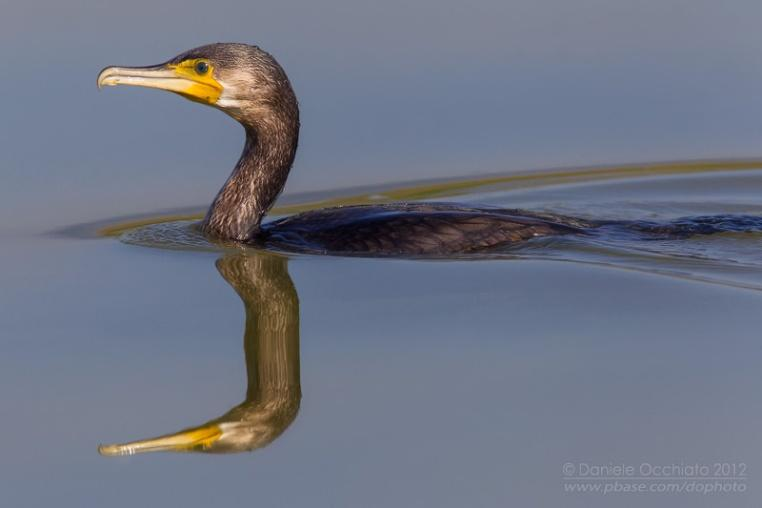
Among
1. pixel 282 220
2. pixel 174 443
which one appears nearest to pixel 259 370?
pixel 174 443

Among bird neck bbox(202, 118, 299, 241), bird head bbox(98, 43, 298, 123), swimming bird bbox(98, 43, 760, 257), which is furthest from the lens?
bird neck bbox(202, 118, 299, 241)

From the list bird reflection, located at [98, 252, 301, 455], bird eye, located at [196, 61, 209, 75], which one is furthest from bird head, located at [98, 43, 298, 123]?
bird reflection, located at [98, 252, 301, 455]

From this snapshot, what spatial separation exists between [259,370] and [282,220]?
2304 mm

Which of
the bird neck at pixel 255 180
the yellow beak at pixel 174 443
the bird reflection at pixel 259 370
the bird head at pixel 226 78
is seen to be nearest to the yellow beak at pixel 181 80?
the bird head at pixel 226 78

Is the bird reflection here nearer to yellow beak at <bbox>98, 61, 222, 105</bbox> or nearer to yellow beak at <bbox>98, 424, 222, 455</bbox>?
yellow beak at <bbox>98, 424, 222, 455</bbox>

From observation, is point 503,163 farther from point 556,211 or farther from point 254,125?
point 254,125

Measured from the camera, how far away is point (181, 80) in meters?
9.84

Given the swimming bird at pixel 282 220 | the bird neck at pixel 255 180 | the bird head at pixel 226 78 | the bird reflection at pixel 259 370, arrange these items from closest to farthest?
the bird reflection at pixel 259 370 < the swimming bird at pixel 282 220 < the bird head at pixel 226 78 < the bird neck at pixel 255 180

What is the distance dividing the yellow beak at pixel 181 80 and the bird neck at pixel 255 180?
379 millimetres

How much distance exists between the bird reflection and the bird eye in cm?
121

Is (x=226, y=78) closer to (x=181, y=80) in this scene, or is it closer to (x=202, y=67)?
(x=202, y=67)

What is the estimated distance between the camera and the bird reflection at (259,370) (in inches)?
280

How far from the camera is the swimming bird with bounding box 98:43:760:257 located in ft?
31.8

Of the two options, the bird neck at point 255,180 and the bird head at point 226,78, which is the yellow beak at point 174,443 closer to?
the bird neck at point 255,180
